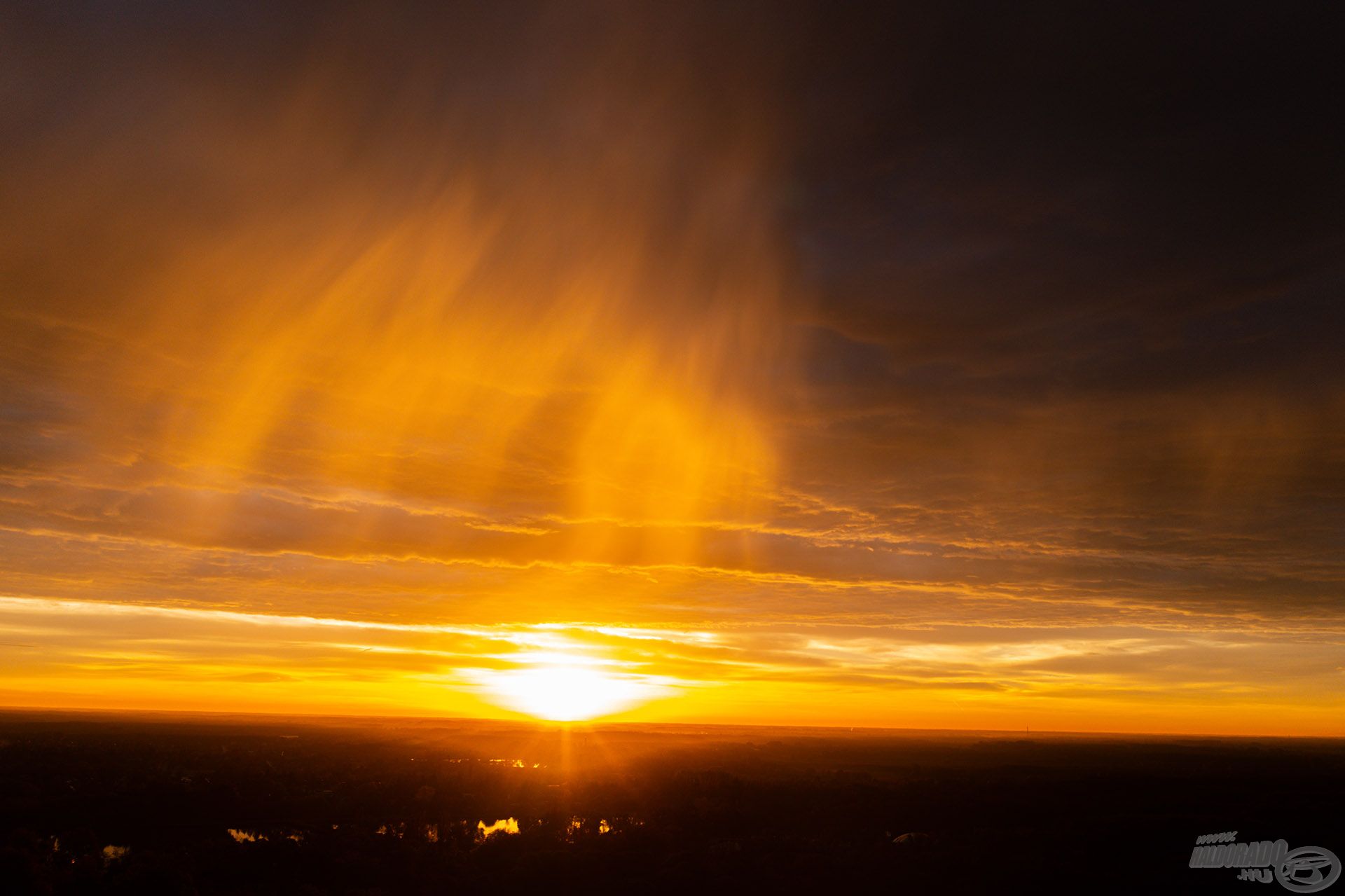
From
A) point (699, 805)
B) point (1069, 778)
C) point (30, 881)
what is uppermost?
point (30, 881)

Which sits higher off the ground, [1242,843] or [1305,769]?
[1242,843]

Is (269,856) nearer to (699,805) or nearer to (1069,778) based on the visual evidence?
(699,805)

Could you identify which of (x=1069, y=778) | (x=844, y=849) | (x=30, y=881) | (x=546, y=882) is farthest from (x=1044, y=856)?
(x=1069, y=778)

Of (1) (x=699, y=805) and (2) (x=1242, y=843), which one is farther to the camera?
(1) (x=699, y=805)

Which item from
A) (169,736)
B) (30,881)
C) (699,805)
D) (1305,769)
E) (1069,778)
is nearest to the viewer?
(30,881)

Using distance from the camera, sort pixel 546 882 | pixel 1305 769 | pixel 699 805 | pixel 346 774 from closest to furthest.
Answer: pixel 546 882 < pixel 699 805 < pixel 346 774 < pixel 1305 769

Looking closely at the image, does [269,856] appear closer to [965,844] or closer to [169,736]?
[965,844]
